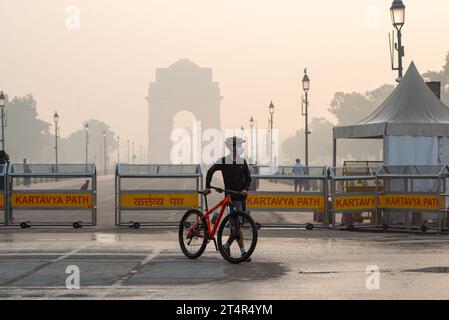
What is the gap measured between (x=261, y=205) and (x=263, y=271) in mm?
7265

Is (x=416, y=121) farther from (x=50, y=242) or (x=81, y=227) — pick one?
(x=50, y=242)

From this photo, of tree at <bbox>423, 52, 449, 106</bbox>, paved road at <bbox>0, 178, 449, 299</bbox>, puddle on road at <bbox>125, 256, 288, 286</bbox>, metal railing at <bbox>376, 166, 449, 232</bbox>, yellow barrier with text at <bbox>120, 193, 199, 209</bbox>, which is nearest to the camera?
paved road at <bbox>0, 178, 449, 299</bbox>

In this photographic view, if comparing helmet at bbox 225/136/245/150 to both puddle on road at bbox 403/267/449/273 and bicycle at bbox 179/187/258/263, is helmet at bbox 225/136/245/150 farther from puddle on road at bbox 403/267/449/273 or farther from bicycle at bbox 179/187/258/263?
puddle on road at bbox 403/267/449/273

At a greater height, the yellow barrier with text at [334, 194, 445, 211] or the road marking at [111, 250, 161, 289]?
the yellow barrier with text at [334, 194, 445, 211]

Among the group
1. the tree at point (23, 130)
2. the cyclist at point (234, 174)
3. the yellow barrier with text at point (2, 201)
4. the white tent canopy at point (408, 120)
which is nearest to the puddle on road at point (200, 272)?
the cyclist at point (234, 174)

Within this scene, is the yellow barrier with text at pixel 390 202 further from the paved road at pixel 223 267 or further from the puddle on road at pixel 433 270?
the puddle on road at pixel 433 270

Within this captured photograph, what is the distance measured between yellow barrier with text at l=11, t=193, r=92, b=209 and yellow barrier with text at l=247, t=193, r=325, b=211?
12.4ft

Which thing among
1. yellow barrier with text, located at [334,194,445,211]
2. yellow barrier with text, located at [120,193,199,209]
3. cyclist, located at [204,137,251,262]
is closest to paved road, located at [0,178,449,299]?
cyclist, located at [204,137,251,262]

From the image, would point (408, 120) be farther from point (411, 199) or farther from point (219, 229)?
point (219, 229)

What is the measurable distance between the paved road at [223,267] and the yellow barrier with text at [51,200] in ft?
6.41

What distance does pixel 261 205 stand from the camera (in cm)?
1833

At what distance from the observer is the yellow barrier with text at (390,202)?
1793 centimetres

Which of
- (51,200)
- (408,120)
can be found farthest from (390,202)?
(51,200)

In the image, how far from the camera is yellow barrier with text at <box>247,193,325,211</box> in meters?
18.3
